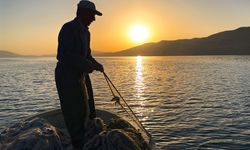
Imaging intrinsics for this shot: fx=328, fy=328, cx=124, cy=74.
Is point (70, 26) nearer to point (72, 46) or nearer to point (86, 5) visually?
point (72, 46)

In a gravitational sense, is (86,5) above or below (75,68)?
above

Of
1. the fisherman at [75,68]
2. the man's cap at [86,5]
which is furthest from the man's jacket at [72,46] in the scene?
the man's cap at [86,5]

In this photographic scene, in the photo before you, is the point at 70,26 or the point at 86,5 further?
the point at 86,5

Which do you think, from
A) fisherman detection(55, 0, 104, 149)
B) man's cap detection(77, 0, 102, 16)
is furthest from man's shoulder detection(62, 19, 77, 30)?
man's cap detection(77, 0, 102, 16)

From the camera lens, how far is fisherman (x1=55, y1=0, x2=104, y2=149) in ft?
26.8

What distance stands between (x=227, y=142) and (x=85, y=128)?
8616 mm

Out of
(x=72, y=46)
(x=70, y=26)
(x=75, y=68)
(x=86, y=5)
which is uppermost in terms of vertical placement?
(x=86, y=5)

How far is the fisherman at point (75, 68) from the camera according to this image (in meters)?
8.16

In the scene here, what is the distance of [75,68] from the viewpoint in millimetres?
8344

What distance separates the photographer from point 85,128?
873 cm

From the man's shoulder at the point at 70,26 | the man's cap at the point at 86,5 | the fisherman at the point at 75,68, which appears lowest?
the fisherman at the point at 75,68

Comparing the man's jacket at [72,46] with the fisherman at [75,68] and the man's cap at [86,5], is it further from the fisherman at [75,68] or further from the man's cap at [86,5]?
the man's cap at [86,5]

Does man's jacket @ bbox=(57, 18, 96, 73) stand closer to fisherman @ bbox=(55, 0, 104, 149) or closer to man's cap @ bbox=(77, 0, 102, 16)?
fisherman @ bbox=(55, 0, 104, 149)

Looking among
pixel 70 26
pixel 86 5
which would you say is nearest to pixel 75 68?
pixel 70 26
